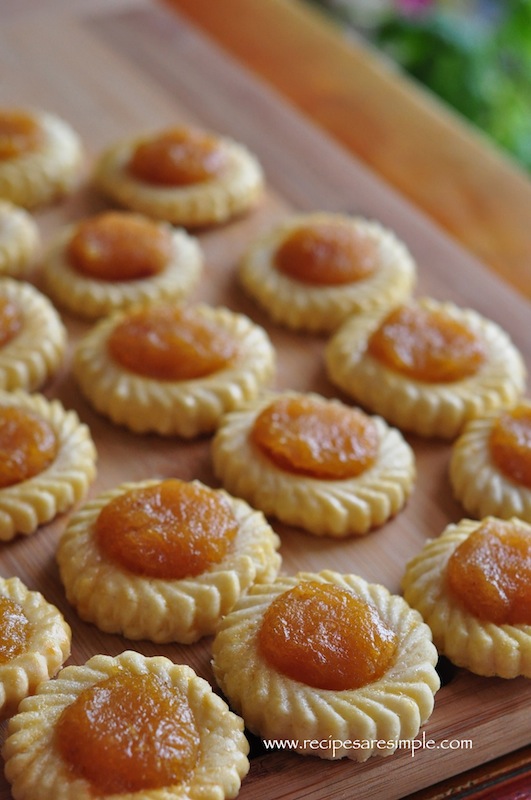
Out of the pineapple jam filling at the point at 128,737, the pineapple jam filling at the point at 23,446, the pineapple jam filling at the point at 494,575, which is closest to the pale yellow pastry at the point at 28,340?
the pineapple jam filling at the point at 23,446

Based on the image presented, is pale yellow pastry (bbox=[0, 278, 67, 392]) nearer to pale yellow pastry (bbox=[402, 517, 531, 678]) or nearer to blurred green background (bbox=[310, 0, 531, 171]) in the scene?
pale yellow pastry (bbox=[402, 517, 531, 678])

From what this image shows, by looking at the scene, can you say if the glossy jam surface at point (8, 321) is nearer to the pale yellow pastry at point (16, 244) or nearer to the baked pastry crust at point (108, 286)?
the baked pastry crust at point (108, 286)

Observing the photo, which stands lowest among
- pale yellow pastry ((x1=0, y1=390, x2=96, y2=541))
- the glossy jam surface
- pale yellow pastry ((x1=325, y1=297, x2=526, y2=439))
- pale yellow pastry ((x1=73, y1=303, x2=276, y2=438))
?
the glossy jam surface

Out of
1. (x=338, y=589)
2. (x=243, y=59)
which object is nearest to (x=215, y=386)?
(x=338, y=589)

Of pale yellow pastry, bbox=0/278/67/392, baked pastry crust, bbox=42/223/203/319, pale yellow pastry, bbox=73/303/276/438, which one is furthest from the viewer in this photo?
baked pastry crust, bbox=42/223/203/319

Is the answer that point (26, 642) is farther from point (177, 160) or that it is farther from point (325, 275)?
point (177, 160)

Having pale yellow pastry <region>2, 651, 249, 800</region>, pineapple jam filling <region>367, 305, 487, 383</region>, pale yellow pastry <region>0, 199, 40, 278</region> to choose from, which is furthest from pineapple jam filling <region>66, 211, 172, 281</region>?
pale yellow pastry <region>2, 651, 249, 800</region>
